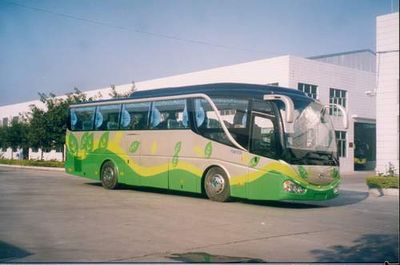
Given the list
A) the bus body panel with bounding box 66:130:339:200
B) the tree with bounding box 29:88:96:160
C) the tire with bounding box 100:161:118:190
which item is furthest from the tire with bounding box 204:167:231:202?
the tree with bounding box 29:88:96:160

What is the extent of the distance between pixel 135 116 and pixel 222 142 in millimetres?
3461

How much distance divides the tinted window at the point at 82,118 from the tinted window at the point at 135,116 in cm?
155

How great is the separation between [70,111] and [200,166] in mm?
6072

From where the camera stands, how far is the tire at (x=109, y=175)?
14039 millimetres

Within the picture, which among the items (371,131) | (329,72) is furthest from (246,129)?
(371,131)

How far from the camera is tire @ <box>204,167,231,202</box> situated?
1118 cm

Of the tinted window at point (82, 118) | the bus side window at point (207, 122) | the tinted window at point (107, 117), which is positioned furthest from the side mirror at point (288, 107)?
the tinted window at point (82, 118)

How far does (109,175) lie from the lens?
14234 millimetres

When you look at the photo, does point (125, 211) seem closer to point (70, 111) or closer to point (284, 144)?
point (284, 144)

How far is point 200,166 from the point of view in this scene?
11641 mm

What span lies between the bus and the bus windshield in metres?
0.02

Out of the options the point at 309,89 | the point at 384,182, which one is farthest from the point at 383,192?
the point at 309,89

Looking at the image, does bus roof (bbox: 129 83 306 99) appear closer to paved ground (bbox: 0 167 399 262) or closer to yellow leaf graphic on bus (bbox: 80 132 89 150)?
paved ground (bbox: 0 167 399 262)

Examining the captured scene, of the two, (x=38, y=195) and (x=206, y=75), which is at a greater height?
(x=206, y=75)
